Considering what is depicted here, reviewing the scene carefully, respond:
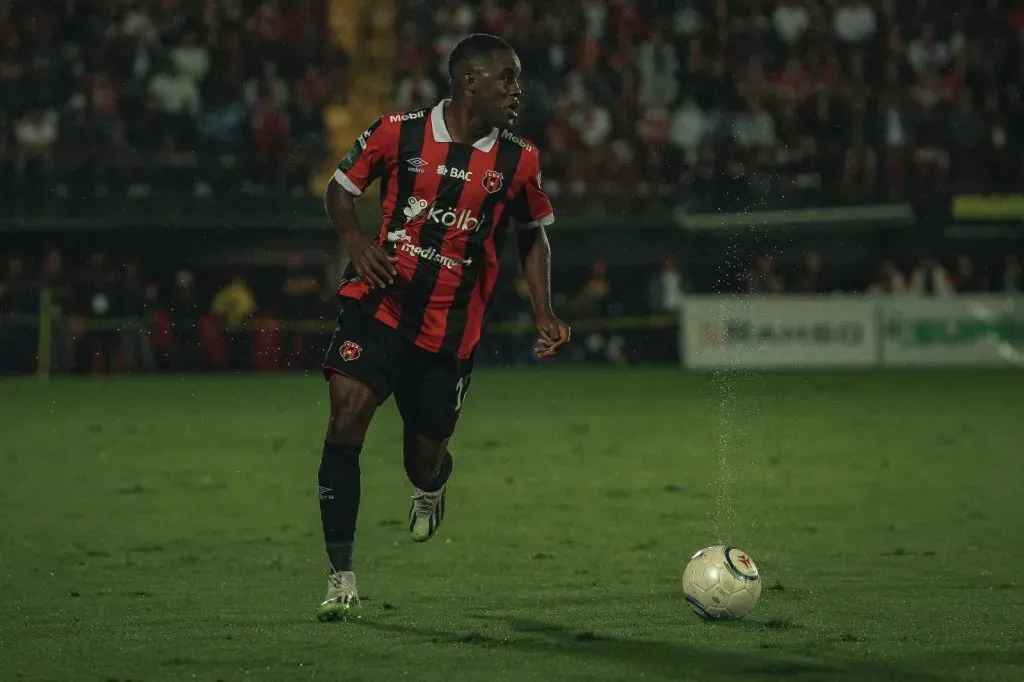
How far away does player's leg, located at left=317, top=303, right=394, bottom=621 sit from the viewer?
255 inches

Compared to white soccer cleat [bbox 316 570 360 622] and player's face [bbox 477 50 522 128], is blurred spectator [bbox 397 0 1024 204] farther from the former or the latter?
white soccer cleat [bbox 316 570 360 622]

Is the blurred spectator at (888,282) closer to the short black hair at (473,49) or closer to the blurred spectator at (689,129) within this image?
the blurred spectator at (689,129)

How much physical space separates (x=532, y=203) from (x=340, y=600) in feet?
6.20

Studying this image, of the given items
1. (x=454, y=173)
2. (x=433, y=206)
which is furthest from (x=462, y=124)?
(x=433, y=206)

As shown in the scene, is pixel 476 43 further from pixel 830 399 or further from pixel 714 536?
pixel 830 399

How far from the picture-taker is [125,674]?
524 centimetres

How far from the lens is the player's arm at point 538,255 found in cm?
686

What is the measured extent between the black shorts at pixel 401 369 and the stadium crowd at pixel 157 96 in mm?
16048

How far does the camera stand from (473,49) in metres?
6.64

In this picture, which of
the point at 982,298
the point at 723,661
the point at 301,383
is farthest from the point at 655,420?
the point at 723,661

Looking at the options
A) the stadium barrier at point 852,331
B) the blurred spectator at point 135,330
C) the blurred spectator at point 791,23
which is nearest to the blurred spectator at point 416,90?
the blurred spectator at point 135,330

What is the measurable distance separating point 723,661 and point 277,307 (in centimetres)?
1843

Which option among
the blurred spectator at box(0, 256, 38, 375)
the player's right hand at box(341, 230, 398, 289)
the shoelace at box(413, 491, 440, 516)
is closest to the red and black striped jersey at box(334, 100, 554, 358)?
the player's right hand at box(341, 230, 398, 289)

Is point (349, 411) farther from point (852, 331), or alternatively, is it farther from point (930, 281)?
point (930, 281)
